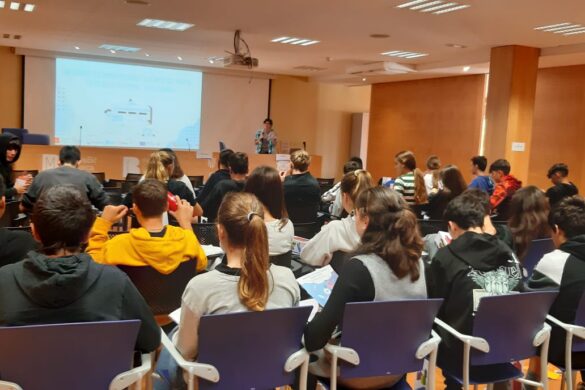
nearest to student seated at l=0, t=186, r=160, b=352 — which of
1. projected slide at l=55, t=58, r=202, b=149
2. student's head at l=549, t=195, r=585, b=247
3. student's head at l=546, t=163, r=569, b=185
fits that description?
student's head at l=549, t=195, r=585, b=247

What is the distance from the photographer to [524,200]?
3539mm

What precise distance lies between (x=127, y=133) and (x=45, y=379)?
1132 centimetres

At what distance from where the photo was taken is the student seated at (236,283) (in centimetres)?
194

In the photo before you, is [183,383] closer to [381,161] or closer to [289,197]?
[289,197]

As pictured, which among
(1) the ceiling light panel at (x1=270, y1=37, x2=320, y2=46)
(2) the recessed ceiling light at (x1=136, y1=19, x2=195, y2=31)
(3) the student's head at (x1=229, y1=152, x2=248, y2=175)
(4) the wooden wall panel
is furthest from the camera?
(4) the wooden wall panel

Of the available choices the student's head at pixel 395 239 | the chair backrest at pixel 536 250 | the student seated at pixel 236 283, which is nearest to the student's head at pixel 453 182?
the chair backrest at pixel 536 250

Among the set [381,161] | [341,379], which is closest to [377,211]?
[341,379]

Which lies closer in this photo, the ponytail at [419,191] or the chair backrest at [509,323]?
the chair backrest at [509,323]

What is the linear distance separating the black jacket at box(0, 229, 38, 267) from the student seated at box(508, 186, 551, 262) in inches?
109

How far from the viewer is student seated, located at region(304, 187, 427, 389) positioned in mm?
2070

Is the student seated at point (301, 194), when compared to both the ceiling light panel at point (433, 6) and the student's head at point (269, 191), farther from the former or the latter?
the ceiling light panel at point (433, 6)

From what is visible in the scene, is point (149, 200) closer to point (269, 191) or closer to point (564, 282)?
point (269, 191)

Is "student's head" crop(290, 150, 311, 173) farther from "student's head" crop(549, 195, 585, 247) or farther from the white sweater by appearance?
"student's head" crop(549, 195, 585, 247)

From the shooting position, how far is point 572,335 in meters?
2.57
